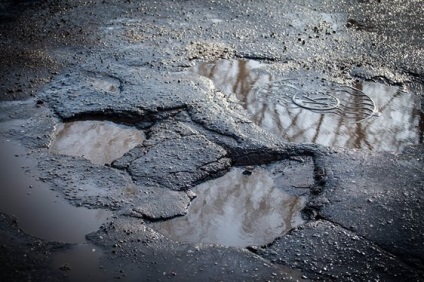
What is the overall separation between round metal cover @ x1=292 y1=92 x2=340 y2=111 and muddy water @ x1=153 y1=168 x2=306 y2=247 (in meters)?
1.36

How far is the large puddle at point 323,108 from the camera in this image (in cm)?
514

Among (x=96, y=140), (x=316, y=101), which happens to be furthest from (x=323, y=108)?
(x=96, y=140)

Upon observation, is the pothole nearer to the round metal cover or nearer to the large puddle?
the large puddle

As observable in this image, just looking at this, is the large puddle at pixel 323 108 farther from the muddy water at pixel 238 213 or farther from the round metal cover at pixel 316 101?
the muddy water at pixel 238 213

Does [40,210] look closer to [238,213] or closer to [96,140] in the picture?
[96,140]

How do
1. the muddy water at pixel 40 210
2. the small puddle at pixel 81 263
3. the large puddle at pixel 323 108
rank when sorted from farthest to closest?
the large puddle at pixel 323 108 < the muddy water at pixel 40 210 < the small puddle at pixel 81 263

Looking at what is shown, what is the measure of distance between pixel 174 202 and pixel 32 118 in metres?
1.88

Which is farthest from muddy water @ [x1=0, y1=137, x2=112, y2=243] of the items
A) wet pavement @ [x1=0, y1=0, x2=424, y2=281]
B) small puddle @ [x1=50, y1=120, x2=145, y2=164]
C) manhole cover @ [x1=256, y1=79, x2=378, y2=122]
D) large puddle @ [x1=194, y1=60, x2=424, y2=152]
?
manhole cover @ [x1=256, y1=79, x2=378, y2=122]

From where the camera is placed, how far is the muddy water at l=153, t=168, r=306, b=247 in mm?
3924

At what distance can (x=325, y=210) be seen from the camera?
13.6 feet

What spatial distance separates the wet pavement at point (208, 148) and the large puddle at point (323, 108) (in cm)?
2

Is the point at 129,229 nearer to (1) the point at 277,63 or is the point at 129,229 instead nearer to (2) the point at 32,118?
(2) the point at 32,118

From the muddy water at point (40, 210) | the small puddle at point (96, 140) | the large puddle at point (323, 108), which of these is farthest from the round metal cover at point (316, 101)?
the muddy water at point (40, 210)

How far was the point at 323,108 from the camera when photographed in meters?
5.62
